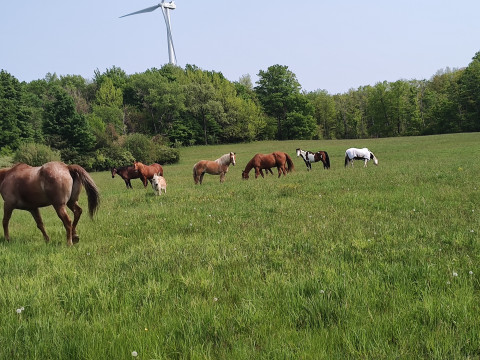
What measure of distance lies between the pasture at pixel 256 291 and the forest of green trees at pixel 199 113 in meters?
46.0

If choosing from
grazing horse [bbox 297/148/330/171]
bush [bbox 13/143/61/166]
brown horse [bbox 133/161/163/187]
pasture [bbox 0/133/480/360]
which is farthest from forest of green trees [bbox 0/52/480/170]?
pasture [bbox 0/133/480/360]

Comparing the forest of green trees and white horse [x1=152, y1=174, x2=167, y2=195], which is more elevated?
the forest of green trees

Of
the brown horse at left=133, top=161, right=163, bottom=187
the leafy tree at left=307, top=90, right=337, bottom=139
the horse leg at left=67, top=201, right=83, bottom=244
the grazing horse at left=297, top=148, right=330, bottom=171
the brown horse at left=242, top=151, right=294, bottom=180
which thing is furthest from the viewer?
the leafy tree at left=307, top=90, right=337, bottom=139

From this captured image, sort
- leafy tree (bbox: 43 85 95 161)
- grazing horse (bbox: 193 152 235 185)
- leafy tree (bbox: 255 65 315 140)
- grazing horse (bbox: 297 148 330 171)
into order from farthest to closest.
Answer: leafy tree (bbox: 255 65 315 140), leafy tree (bbox: 43 85 95 161), grazing horse (bbox: 297 148 330 171), grazing horse (bbox: 193 152 235 185)

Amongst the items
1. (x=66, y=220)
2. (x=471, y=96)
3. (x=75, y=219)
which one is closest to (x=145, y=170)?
(x=75, y=219)

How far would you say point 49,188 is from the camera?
651 cm

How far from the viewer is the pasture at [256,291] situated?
253 centimetres

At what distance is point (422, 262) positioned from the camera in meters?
3.97

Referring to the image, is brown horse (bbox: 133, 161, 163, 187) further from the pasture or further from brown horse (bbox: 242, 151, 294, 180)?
the pasture

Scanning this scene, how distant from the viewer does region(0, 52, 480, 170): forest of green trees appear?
2112 inches

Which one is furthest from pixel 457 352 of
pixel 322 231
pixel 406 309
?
pixel 322 231

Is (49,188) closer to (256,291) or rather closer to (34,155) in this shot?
(256,291)

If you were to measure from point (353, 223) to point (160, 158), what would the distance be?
2034 inches

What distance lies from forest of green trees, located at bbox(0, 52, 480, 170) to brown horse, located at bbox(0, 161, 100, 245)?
42.5m
